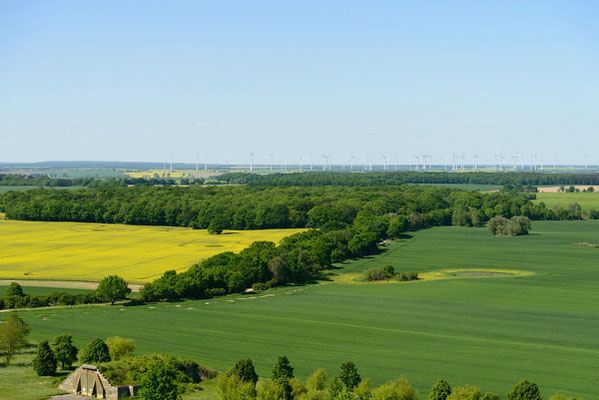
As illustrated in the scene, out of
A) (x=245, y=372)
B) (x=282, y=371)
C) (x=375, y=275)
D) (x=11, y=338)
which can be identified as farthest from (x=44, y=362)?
(x=375, y=275)

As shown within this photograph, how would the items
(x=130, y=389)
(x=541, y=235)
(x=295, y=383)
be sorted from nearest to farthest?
(x=295, y=383) → (x=130, y=389) → (x=541, y=235)

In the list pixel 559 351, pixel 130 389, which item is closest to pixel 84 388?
pixel 130 389

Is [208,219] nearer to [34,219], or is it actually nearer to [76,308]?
[34,219]

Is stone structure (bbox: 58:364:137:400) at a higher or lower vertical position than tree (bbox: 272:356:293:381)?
lower

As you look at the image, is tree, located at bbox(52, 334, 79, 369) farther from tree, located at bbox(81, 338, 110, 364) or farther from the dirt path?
the dirt path

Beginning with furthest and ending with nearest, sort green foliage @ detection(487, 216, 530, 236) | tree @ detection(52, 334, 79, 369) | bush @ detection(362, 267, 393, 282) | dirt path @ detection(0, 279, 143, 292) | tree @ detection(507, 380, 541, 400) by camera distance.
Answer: green foliage @ detection(487, 216, 530, 236) < bush @ detection(362, 267, 393, 282) < dirt path @ detection(0, 279, 143, 292) < tree @ detection(52, 334, 79, 369) < tree @ detection(507, 380, 541, 400)

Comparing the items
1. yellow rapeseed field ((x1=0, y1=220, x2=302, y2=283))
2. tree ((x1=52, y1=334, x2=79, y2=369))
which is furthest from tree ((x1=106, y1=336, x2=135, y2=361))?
yellow rapeseed field ((x1=0, y1=220, x2=302, y2=283))

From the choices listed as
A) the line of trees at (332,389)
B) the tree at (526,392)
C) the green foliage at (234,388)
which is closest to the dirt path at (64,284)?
the green foliage at (234,388)

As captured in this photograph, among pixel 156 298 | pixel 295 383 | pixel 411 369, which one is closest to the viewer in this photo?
pixel 295 383
